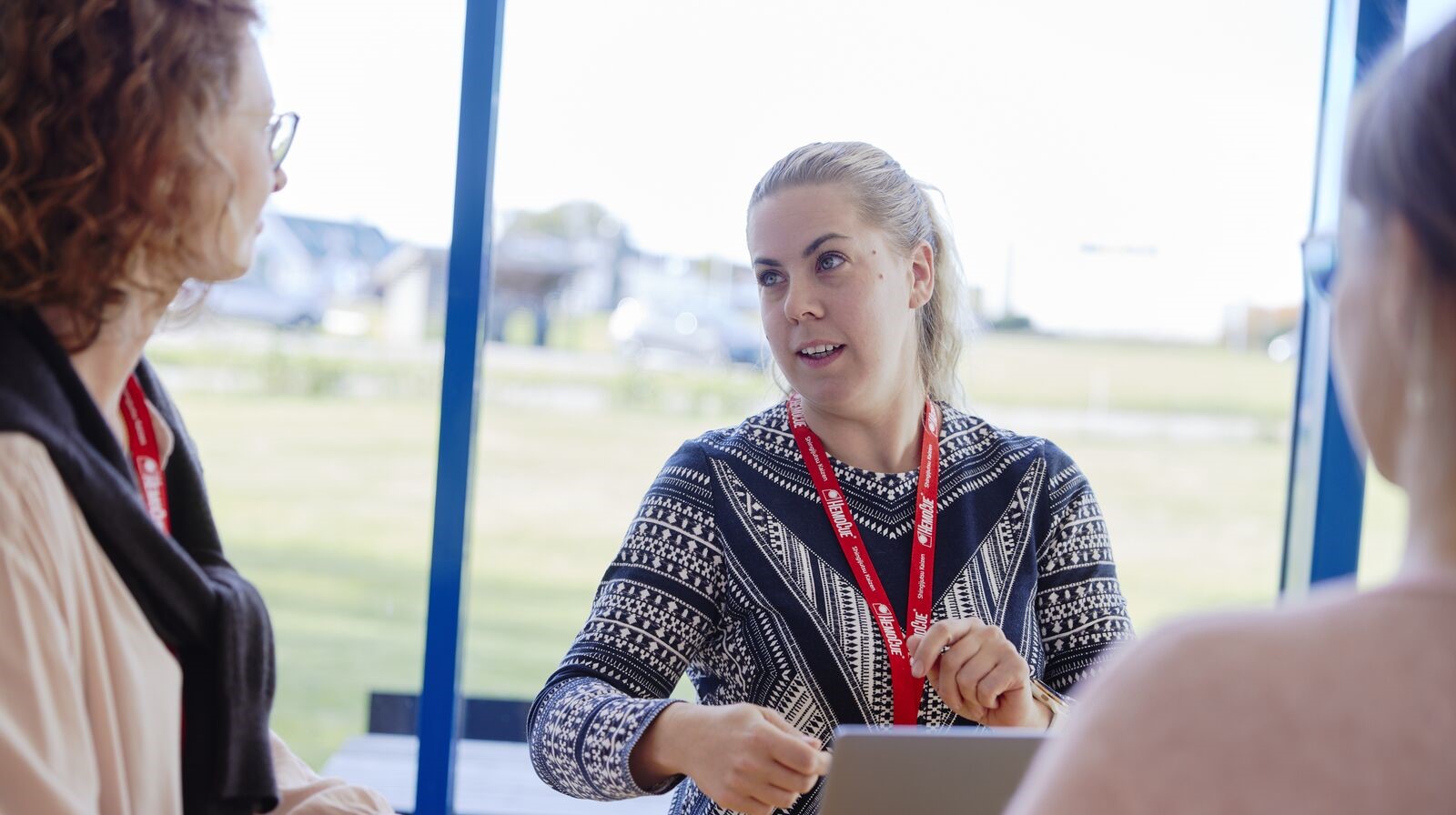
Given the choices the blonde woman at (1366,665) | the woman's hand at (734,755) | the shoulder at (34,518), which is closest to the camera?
the blonde woman at (1366,665)

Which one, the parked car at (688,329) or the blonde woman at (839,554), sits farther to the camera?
the parked car at (688,329)

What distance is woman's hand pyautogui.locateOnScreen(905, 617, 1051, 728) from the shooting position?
155cm

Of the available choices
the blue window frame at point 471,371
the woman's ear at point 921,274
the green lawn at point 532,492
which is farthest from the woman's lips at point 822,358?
the blue window frame at point 471,371

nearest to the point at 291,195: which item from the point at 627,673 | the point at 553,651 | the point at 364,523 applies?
the point at 627,673

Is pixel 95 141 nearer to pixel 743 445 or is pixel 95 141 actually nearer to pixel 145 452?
pixel 145 452

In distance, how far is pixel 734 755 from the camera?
4.73 ft

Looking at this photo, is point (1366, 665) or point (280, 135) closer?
point (1366, 665)

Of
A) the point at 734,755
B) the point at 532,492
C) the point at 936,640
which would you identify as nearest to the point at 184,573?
the point at 734,755

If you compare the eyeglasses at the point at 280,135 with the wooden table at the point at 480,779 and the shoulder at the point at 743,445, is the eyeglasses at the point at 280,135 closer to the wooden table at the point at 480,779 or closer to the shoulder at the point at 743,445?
the shoulder at the point at 743,445

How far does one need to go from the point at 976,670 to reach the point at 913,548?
1.08 ft

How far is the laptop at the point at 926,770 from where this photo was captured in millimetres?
1036

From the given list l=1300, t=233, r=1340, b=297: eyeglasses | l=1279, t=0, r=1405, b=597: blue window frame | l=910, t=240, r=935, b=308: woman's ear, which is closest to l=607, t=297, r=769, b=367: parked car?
l=910, t=240, r=935, b=308: woman's ear

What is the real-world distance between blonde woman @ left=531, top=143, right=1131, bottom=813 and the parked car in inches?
40.2

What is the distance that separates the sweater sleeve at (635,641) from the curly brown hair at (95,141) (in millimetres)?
844
